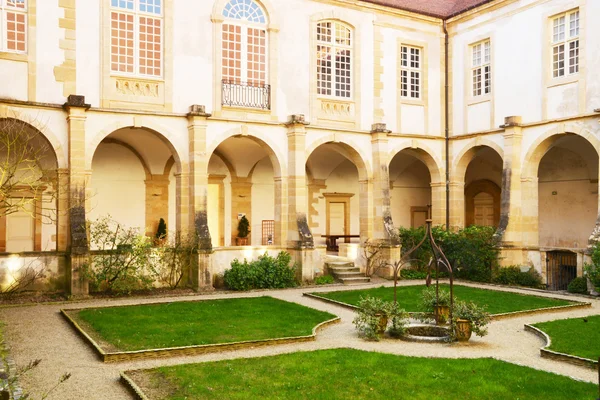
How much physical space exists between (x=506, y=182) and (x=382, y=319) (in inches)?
359

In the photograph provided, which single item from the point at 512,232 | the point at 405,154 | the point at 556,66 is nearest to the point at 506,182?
the point at 512,232

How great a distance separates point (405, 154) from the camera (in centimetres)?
2155

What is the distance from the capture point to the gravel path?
6.85 metres

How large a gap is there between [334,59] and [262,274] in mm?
6655

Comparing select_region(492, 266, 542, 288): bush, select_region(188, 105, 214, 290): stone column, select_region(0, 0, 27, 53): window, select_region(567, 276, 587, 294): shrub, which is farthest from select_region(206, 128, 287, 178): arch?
select_region(567, 276, 587, 294): shrub

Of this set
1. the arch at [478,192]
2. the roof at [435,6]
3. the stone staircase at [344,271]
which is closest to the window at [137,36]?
the roof at [435,6]

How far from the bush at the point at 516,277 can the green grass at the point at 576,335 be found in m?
4.79

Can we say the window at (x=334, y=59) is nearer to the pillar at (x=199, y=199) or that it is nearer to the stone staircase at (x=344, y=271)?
the pillar at (x=199, y=199)

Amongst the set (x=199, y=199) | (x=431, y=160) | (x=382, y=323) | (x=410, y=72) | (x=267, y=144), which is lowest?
(x=382, y=323)

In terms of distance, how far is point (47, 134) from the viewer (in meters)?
13.4

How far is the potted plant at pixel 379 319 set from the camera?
9.09 m

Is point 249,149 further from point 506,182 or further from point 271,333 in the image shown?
point 271,333

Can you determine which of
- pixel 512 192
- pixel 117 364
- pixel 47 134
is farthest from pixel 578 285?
pixel 47 134

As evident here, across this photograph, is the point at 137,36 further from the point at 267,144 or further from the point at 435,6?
the point at 435,6
